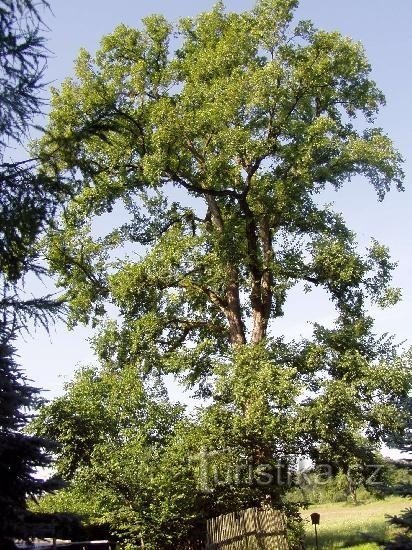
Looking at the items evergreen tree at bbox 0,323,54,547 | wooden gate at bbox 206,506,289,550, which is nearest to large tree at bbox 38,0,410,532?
wooden gate at bbox 206,506,289,550

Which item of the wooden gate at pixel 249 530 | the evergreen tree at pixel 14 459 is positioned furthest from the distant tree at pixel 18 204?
the wooden gate at pixel 249 530

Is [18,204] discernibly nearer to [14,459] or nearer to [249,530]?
[14,459]

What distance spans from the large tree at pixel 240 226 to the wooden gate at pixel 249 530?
2.84 ft

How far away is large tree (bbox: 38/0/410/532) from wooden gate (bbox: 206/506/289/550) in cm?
86

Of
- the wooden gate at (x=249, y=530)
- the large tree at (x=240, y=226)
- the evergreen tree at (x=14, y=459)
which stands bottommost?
the wooden gate at (x=249, y=530)

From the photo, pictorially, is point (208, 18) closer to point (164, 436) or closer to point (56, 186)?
point (164, 436)

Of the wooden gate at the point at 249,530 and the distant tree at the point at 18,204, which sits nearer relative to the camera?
the distant tree at the point at 18,204

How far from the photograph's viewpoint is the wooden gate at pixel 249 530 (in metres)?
16.9

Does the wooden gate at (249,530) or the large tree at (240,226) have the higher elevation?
the large tree at (240,226)

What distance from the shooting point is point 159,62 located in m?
23.9

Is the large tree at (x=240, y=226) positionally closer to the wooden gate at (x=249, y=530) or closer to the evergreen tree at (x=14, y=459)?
the wooden gate at (x=249, y=530)

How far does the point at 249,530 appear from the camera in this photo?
683 inches

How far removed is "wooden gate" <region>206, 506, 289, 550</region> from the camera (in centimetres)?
1692

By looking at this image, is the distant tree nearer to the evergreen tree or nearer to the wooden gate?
the evergreen tree
